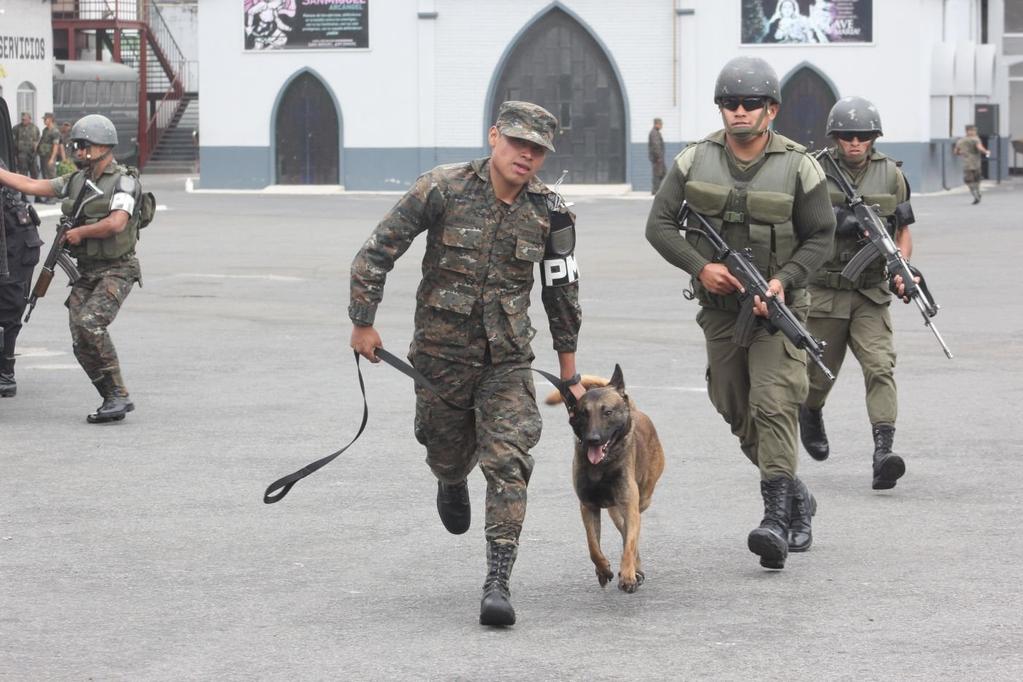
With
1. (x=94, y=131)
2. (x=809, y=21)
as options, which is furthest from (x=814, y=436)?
(x=809, y=21)

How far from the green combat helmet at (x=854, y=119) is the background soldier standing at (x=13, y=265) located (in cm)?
577

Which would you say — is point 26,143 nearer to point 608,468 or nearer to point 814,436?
point 814,436

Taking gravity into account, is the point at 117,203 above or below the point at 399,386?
above

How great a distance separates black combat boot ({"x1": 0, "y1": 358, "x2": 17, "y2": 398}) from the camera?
12.0m

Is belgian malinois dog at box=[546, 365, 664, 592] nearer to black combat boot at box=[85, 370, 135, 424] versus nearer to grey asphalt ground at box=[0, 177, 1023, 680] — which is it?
grey asphalt ground at box=[0, 177, 1023, 680]

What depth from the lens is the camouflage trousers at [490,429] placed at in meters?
6.29

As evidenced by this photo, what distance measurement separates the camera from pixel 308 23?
46.7 m

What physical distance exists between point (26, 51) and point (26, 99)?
1.15 metres

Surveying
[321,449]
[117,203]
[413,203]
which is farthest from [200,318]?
[413,203]

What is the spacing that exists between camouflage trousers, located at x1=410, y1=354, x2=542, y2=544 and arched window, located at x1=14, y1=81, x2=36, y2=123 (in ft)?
127

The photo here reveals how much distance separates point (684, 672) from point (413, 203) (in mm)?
1902

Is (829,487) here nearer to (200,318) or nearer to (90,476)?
(90,476)

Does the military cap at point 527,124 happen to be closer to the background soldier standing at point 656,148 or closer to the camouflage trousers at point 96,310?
the camouflage trousers at point 96,310

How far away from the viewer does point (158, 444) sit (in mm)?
10125
